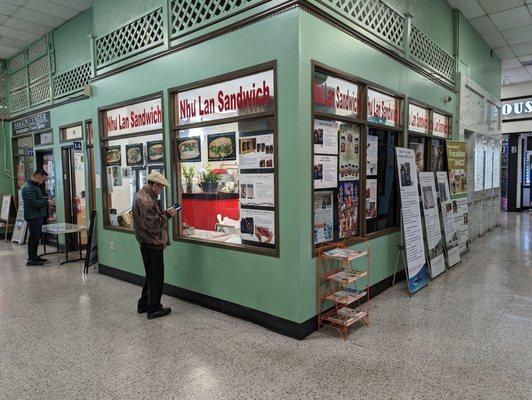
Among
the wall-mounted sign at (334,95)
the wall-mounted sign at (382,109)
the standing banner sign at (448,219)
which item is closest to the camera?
the wall-mounted sign at (334,95)

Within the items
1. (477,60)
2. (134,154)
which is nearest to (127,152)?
(134,154)

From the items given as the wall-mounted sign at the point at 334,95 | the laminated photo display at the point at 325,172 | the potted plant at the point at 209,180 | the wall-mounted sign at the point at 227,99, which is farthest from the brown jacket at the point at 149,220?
the wall-mounted sign at the point at 334,95

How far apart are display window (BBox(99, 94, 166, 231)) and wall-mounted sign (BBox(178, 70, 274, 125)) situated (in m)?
0.47

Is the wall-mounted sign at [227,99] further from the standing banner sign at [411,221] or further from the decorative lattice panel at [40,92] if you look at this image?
the decorative lattice panel at [40,92]

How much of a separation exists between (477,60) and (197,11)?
626 centimetres

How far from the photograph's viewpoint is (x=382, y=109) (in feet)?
15.1

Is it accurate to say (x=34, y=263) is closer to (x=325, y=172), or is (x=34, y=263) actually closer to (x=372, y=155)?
(x=325, y=172)

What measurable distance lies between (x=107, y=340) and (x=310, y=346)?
1849 mm

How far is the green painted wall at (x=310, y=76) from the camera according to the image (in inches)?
128

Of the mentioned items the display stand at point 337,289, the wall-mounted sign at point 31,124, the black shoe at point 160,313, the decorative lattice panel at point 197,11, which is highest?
the decorative lattice panel at point 197,11

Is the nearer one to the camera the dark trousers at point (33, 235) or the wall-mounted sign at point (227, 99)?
the wall-mounted sign at point (227, 99)

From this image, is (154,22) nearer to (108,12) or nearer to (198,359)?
(108,12)

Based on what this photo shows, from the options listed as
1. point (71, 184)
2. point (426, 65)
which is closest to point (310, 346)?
point (426, 65)

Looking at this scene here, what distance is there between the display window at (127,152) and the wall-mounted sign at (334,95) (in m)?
2.07
